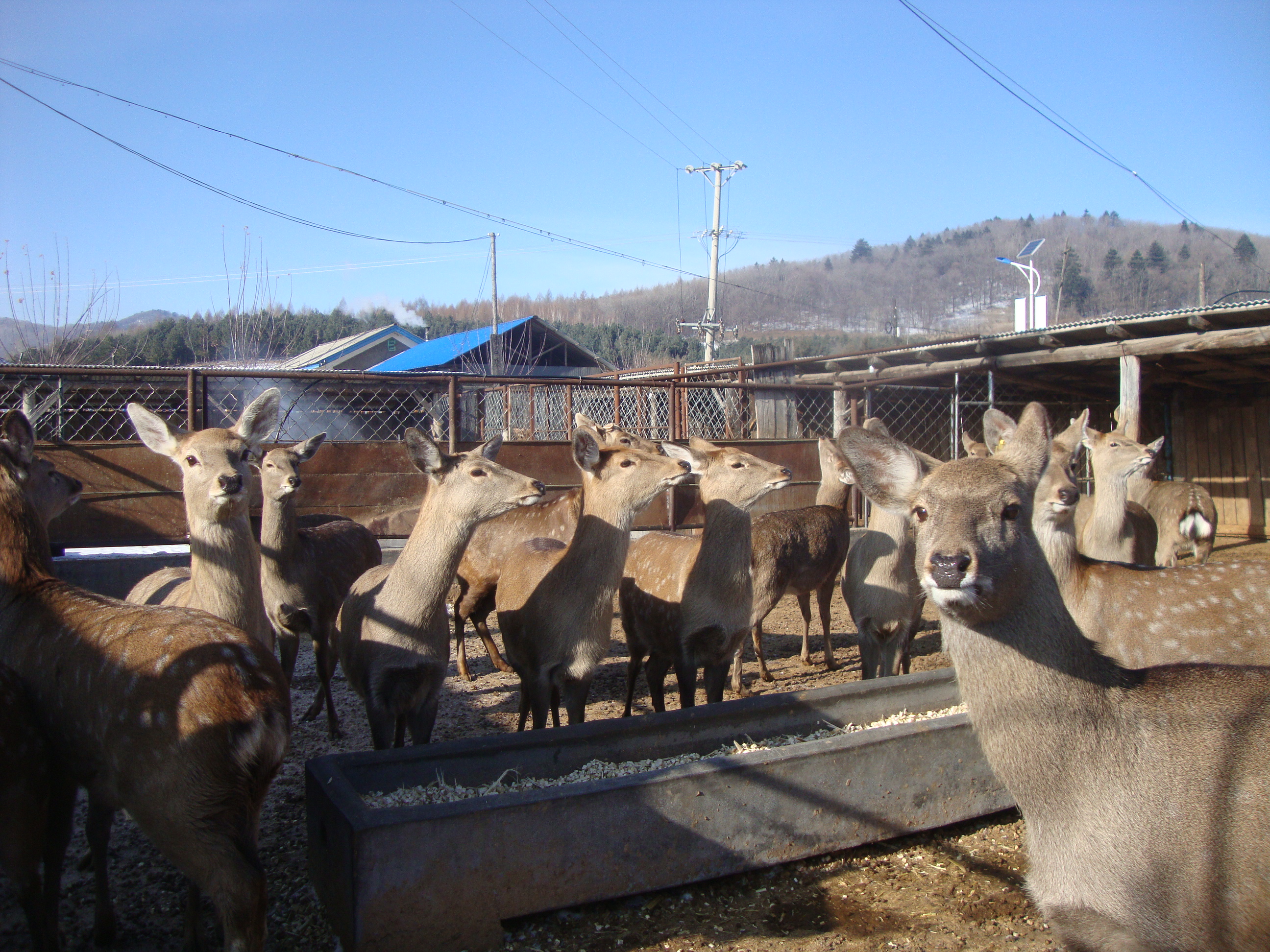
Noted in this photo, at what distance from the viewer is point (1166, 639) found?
453cm

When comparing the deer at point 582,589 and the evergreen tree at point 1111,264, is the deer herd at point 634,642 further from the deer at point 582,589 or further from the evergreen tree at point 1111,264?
the evergreen tree at point 1111,264

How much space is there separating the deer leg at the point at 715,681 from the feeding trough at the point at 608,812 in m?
0.79

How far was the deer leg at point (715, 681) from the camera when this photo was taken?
17.6ft

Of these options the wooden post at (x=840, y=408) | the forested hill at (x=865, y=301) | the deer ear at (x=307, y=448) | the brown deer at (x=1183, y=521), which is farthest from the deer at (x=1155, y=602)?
the forested hill at (x=865, y=301)

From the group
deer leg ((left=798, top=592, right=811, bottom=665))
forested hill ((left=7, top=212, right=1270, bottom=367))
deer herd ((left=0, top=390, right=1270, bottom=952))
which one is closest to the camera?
deer herd ((left=0, top=390, right=1270, bottom=952))

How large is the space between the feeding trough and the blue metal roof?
60.1ft

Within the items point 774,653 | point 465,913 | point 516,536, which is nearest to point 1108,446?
point 774,653

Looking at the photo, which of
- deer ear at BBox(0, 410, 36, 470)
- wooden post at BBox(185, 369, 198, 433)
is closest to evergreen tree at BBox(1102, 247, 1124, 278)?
wooden post at BBox(185, 369, 198, 433)

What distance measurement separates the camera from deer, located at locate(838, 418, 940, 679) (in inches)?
242

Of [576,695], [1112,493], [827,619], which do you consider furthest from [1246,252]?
[576,695]

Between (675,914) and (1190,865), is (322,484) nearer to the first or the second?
(675,914)

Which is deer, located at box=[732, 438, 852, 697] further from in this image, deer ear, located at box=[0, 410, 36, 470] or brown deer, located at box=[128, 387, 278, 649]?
A: deer ear, located at box=[0, 410, 36, 470]

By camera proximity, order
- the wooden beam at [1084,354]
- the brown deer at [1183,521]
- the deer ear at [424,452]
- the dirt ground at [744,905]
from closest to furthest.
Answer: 1. the dirt ground at [744,905]
2. the deer ear at [424,452]
3. the wooden beam at [1084,354]
4. the brown deer at [1183,521]

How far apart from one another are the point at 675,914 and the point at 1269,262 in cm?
6588
